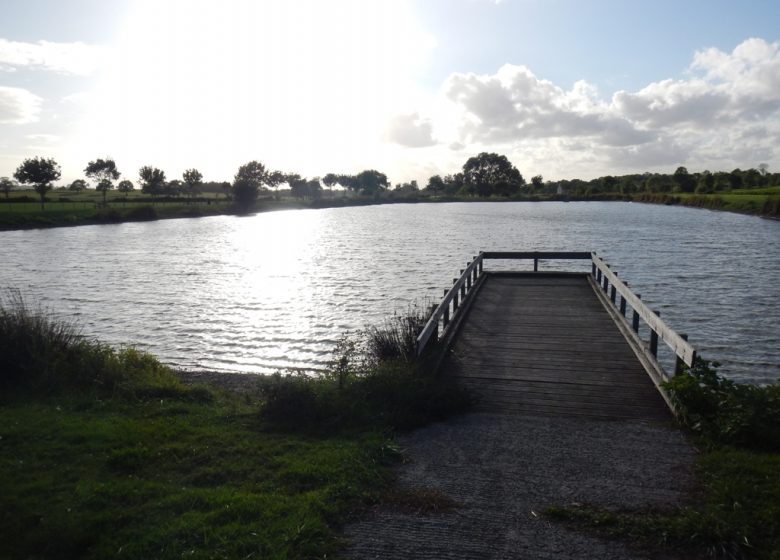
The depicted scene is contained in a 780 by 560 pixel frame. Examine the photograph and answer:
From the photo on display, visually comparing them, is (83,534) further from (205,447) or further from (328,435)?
(328,435)

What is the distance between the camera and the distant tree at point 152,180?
353 feet

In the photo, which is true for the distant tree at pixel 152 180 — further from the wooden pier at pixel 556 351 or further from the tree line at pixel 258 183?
the wooden pier at pixel 556 351

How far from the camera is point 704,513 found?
495 cm

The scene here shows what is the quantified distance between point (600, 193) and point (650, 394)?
180 metres

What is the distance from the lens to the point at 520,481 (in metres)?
5.75

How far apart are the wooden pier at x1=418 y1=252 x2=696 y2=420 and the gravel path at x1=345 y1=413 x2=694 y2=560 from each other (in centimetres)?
75

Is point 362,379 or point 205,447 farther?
point 362,379

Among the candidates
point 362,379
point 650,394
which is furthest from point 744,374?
point 362,379

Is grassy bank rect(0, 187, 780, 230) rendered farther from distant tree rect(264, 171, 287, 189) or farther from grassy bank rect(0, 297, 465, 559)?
grassy bank rect(0, 297, 465, 559)

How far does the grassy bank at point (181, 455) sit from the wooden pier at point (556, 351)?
134cm

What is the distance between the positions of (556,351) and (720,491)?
537 cm

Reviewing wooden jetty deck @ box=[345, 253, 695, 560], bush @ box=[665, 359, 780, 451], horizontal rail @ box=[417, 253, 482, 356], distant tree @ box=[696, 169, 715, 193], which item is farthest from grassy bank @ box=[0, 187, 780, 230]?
bush @ box=[665, 359, 780, 451]

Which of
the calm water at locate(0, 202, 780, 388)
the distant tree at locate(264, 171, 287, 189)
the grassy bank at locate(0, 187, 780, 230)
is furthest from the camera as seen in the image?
the distant tree at locate(264, 171, 287, 189)

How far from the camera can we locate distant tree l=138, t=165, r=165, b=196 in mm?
107688
